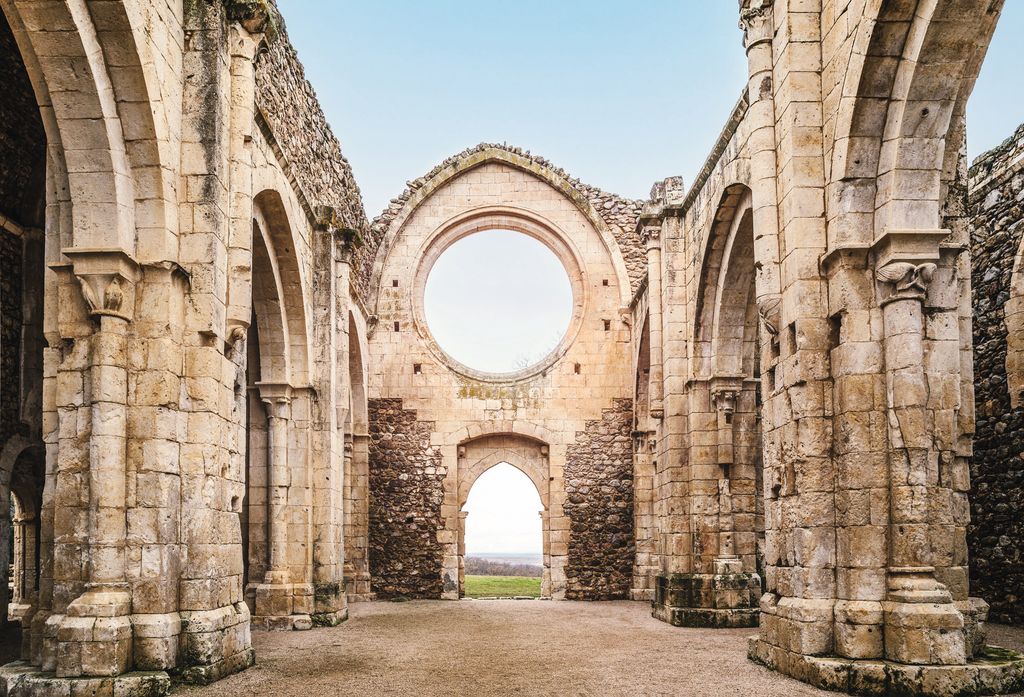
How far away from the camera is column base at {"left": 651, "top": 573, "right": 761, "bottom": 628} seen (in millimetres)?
11609

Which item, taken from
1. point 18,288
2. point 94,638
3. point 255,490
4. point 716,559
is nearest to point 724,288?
point 716,559

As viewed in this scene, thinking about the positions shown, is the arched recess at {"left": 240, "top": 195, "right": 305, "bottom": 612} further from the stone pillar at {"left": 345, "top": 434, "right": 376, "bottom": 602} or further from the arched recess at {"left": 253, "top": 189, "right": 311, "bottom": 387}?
the stone pillar at {"left": 345, "top": 434, "right": 376, "bottom": 602}

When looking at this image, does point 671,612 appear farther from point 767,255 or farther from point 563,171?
point 563,171

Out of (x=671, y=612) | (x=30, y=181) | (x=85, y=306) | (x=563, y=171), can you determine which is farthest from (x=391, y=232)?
(x=85, y=306)

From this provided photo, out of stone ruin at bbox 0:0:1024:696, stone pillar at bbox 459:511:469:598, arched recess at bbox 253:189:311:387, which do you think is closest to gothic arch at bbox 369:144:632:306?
stone pillar at bbox 459:511:469:598

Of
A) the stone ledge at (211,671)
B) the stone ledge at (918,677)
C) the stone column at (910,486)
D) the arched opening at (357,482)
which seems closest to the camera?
the stone ledge at (918,677)

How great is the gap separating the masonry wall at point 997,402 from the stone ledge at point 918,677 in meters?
4.69

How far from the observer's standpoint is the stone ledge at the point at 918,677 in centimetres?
614

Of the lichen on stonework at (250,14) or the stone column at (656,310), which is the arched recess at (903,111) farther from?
the stone column at (656,310)

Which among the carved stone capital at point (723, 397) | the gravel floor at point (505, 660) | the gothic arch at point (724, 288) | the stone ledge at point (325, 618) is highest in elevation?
the gothic arch at point (724, 288)

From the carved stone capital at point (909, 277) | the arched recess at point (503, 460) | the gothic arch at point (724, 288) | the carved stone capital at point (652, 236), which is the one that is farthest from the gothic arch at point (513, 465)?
the carved stone capital at point (909, 277)

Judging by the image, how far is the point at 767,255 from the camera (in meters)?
7.83

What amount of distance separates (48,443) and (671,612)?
24.8 ft

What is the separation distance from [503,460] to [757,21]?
1156cm
